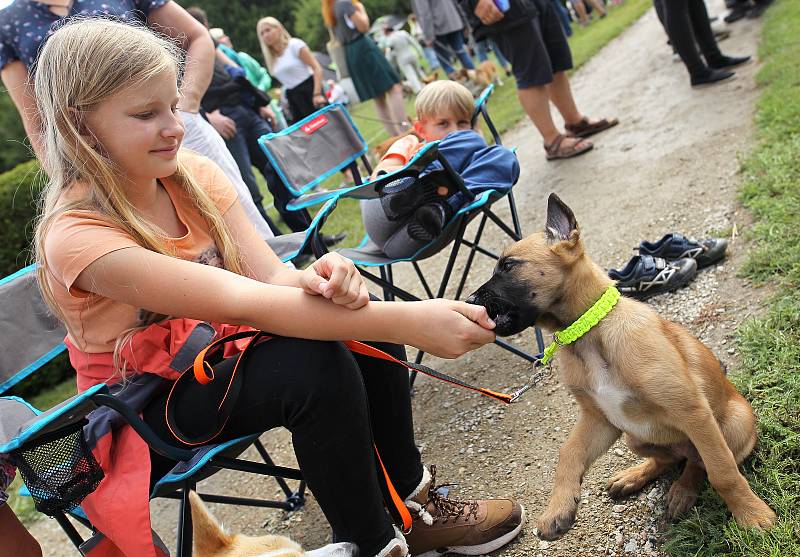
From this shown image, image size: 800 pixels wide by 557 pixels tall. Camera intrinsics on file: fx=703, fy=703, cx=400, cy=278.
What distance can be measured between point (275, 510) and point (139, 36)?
239 cm

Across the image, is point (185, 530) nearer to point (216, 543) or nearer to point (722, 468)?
point (216, 543)

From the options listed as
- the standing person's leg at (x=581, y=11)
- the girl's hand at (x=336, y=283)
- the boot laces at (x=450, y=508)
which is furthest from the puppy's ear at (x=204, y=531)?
the standing person's leg at (x=581, y=11)

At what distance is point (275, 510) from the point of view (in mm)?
3617

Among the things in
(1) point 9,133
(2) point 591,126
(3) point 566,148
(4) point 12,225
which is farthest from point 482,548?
(1) point 9,133

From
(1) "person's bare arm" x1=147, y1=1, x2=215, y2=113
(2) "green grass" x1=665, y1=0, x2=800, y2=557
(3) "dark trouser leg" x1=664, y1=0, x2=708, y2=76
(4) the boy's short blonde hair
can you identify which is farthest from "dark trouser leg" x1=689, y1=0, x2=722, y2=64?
(1) "person's bare arm" x1=147, y1=1, x2=215, y2=113

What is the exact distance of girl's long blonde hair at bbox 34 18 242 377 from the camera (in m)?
2.18

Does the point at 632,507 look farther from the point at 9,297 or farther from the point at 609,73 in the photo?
the point at 609,73

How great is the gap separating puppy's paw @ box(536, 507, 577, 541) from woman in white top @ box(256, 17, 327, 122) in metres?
8.47

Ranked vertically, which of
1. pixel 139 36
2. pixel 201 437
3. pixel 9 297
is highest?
pixel 139 36

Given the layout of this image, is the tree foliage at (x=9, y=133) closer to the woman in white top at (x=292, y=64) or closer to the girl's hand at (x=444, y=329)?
the woman in white top at (x=292, y=64)

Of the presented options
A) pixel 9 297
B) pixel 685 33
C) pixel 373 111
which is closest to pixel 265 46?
pixel 685 33

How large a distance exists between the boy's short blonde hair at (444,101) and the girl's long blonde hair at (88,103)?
236 cm

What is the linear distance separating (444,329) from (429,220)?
5.18 feet

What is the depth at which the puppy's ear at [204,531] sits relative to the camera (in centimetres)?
208
